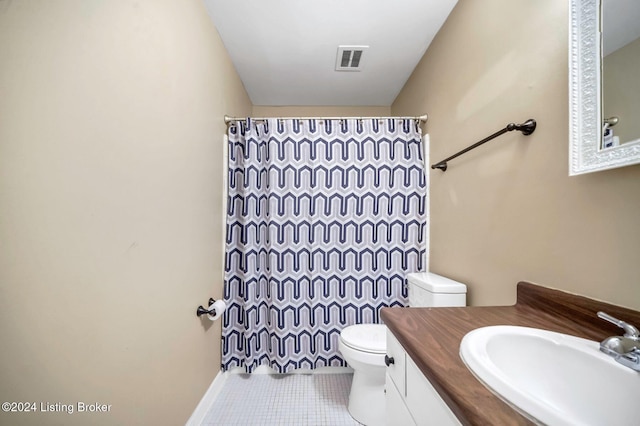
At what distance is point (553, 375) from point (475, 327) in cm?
18

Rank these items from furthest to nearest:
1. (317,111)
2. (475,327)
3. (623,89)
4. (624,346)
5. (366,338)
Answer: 1. (317,111)
2. (366,338)
3. (475,327)
4. (623,89)
5. (624,346)

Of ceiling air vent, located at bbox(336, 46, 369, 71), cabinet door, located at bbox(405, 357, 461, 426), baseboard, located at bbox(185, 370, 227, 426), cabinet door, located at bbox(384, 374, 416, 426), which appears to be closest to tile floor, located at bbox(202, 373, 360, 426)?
baseboard, located at bbox(185, 370, 227, 426)

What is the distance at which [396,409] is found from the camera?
2.61ft

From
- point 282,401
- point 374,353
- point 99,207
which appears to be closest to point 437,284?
point 374,353

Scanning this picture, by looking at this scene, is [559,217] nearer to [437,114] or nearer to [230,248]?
[437,114]

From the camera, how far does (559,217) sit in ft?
2.71

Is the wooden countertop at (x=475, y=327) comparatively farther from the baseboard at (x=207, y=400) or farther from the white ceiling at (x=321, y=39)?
the white ceiling at (x=321, y=39)

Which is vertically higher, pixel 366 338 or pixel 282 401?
pixel 366 338

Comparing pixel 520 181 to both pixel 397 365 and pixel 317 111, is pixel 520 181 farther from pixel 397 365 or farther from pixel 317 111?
pixel 317 111

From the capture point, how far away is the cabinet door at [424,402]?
0.51 m

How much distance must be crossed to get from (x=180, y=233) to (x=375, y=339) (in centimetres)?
119

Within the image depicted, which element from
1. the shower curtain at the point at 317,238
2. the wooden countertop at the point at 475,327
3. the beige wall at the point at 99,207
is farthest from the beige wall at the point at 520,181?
the beige wall at the point at 99,207

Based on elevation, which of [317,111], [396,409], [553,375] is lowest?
[396,409]

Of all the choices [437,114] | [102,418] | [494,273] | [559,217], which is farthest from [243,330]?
[437,114]
